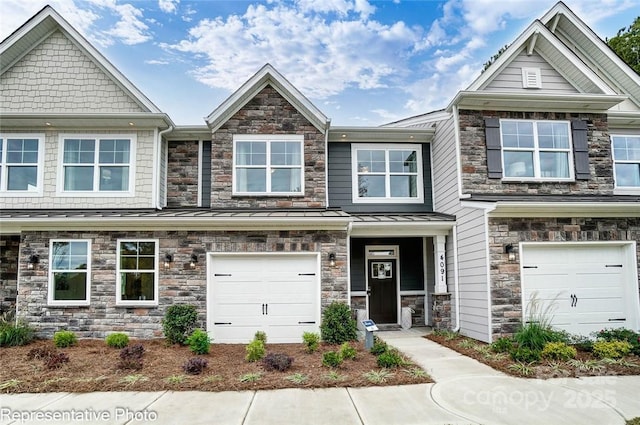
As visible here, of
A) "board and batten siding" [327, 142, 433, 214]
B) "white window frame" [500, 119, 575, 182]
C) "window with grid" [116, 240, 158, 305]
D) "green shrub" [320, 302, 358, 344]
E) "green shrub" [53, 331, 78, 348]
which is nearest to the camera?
"green shrub" [53, 331, 78, 348]

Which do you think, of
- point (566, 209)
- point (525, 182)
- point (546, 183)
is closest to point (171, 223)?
point (525, 182)

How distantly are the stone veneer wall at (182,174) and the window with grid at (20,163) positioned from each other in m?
3.28

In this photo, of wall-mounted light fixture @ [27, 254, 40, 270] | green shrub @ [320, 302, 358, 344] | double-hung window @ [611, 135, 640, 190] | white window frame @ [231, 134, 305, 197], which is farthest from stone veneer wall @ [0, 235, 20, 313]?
double-hung window @ [611, 135, 640, 190]

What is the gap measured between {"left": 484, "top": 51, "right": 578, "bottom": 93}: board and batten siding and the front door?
569 centimetres

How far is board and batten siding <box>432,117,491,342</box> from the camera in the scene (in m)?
9.39

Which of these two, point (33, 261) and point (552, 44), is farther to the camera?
point (552, 44)

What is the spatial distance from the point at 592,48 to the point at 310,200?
962 centimetres

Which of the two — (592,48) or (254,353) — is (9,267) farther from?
(592,48)

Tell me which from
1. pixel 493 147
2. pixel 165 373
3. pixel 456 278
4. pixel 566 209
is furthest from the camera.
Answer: pixel 456 278

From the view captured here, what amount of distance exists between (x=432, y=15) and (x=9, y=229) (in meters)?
15.1

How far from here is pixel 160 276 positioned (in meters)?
9.72

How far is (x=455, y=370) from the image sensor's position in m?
7.21

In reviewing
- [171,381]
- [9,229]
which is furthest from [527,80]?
[9,229]

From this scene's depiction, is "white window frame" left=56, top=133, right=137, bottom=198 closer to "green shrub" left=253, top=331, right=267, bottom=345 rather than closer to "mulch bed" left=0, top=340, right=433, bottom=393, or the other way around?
"mulch bed" left=0, top=340, right=433, bottom=393
